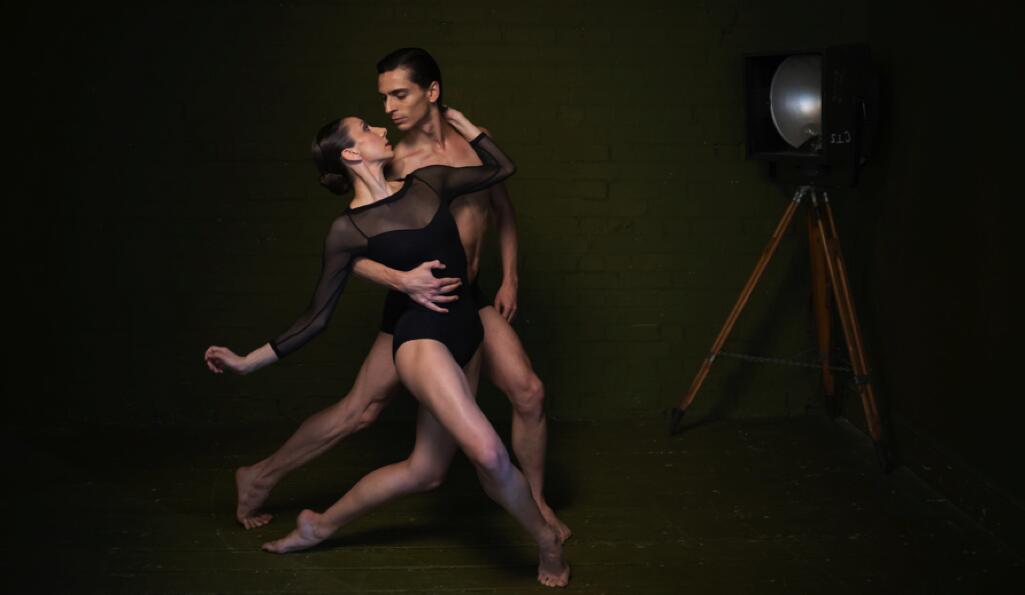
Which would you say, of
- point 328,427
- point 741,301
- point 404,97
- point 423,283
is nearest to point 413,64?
point 404,97

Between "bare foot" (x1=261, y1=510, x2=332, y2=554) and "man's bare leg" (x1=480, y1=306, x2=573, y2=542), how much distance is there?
75 centimetres

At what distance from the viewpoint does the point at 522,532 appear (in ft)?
15.1

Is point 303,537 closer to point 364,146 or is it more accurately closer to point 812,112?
point 364,146

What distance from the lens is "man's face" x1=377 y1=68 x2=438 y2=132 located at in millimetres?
4168

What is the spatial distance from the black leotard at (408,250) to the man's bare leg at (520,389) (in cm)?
26

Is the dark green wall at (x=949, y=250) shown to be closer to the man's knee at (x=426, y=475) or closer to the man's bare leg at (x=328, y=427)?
the man's knee at (x=426, y=475)

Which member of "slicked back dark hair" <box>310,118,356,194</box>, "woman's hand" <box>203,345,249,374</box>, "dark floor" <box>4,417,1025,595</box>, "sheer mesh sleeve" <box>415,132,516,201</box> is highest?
"slicked back dark hair" <box>310,118,356,194</box>

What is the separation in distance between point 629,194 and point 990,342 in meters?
1.97

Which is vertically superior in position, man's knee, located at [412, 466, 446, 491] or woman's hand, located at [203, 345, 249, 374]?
woman's hand, located at [203, 345, 249, 374]

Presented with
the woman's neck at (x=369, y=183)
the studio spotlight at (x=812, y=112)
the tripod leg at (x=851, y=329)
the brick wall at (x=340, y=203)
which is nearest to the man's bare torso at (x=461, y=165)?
the woman's neck at (x=369, y=183)

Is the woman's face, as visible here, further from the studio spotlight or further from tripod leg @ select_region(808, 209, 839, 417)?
tripod leg @ select_region(808, 209, 839, 417)

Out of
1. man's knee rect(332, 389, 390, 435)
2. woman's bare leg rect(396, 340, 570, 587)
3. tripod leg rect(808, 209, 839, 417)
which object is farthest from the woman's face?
tripod leg rect(808, 209, 839, 417)

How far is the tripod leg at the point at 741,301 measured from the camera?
17.8ft

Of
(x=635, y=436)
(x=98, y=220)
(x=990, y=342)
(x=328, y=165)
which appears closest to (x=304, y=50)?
(x=98, y=220)
